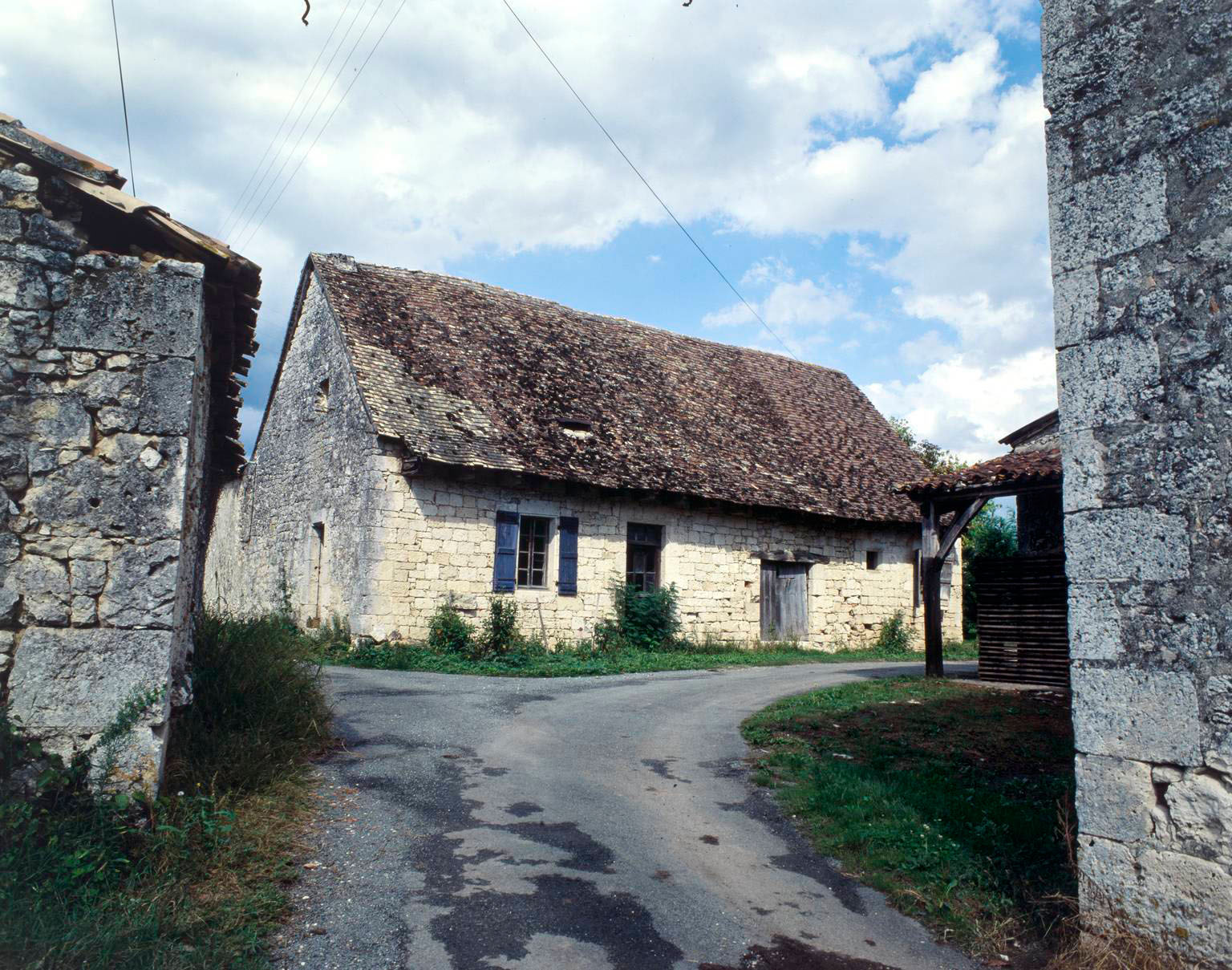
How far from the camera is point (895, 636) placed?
61.0 ft

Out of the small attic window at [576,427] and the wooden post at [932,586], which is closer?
the wooden post at [932,586]

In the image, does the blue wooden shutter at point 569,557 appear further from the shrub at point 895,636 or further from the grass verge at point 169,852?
the grass verge at point 169,852

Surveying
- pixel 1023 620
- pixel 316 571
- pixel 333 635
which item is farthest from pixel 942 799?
pixel 316 571

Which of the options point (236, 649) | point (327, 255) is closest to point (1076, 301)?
point (236, 649)

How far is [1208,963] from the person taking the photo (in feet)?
11.2

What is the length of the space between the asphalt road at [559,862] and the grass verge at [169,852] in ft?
0.85

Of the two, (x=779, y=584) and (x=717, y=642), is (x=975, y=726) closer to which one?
(x=717, y=642)

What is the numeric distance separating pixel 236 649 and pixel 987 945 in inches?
207

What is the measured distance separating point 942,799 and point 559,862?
260cm

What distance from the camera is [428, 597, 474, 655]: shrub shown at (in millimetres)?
13336

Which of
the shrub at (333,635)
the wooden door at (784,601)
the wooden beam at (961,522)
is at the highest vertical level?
the wooden beam at (961,522)

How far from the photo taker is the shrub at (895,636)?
728 inches

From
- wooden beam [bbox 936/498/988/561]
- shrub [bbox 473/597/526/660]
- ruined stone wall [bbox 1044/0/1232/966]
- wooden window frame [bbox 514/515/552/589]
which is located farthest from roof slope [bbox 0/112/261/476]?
wooden beam [bbox 936/498/988/561]

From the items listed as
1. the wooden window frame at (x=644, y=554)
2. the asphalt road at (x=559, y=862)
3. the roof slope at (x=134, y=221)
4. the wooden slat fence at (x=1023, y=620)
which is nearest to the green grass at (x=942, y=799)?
the asphalt road at (x=559, y=862)
